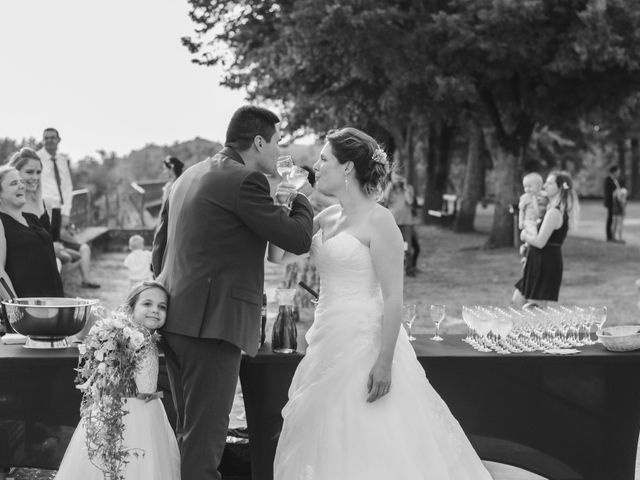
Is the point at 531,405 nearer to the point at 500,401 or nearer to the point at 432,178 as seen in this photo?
the point at 500,401

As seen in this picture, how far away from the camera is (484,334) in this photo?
17.8 ft

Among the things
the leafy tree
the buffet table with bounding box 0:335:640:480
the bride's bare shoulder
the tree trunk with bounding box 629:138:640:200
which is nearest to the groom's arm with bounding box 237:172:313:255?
the bride's bare shoulder

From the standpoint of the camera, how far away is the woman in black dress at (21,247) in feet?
21.7

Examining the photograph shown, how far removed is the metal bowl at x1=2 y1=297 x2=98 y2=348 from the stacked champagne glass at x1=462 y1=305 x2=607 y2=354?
201 cm

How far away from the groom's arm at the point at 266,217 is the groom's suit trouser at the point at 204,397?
52 centimetres

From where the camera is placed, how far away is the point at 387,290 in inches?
184

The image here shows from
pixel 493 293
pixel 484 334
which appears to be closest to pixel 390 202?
pixel 493 293

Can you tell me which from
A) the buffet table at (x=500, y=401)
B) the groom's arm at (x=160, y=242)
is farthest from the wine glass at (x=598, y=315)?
the groom's arm at (x=160, y=242)

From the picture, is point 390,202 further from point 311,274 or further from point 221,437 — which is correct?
point 221,437

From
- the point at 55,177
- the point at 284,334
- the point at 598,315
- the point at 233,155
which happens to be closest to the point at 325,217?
the point at 284,334

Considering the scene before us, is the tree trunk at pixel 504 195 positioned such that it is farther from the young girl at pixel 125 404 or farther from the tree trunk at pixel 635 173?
the tree trunk at pixel 635 173

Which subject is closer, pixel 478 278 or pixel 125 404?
pixel 125 404

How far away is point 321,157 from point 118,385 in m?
1.42

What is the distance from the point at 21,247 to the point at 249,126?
113 inches
